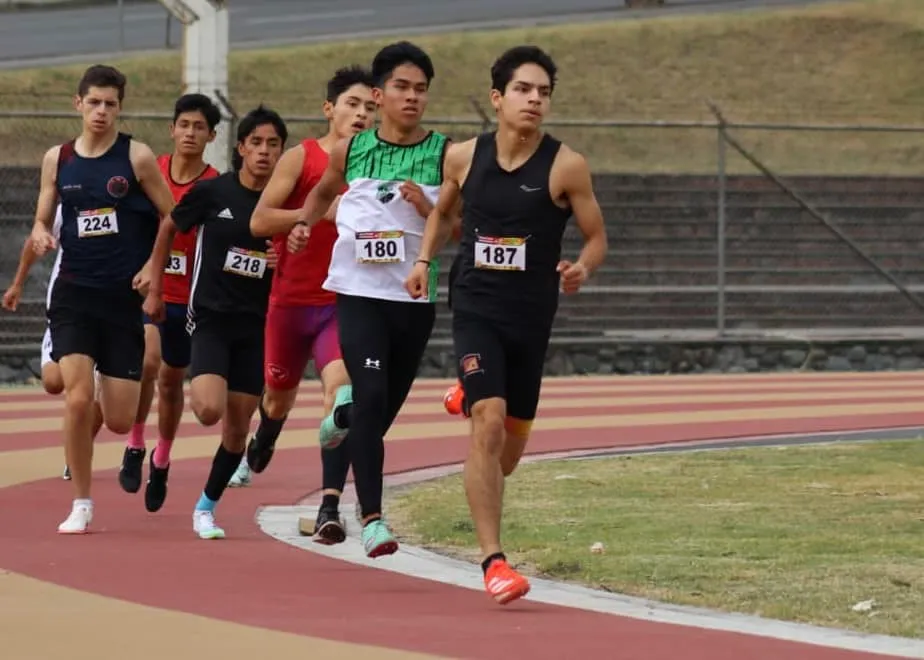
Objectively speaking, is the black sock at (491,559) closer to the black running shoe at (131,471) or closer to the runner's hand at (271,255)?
the runner's hand at (271,255)

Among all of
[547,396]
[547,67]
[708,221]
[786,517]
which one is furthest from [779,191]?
[547,67]

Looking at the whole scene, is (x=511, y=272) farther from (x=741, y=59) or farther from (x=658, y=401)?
(x=741, y=59)

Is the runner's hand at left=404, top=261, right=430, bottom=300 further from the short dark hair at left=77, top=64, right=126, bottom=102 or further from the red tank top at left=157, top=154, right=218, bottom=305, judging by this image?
the red tank top at left=157, top=154, right=218, bottom=305

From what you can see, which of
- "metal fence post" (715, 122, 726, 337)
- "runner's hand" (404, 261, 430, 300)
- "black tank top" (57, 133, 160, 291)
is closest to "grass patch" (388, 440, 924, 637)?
"runner's hand" (404, 261, 430, 300)

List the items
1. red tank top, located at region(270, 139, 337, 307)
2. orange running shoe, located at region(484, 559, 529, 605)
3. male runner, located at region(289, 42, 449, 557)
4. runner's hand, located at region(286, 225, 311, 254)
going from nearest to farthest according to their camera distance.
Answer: orange running shoe, located at region(484, 559, 529, 605) < male runner, located at region(289, 42, 449, 557) < runner's hand, located at region(286, 225, 311, 254) < red tank top, located at region(270, 139, 337, 307)

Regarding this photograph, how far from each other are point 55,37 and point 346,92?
2958cm

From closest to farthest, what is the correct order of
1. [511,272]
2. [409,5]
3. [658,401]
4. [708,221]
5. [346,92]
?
[511,272], [346,92], [658,401], [708,221], [409,5]

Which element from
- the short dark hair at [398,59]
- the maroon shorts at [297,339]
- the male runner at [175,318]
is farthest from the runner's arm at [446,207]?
the male runner at [175,318]

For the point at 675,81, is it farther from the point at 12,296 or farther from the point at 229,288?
the point at 229,288

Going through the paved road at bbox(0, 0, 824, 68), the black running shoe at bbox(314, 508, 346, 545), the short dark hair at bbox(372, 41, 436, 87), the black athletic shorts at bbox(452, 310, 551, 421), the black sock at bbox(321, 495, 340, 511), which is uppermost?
the paved road at bbox(0, 0, 824, 68)

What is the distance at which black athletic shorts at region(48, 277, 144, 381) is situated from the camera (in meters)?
11.1

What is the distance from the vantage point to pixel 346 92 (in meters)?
11.1

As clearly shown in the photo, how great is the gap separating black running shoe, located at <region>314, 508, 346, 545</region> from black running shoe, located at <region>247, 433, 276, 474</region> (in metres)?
2.87

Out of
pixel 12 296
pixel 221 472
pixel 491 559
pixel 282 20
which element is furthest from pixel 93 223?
pixel 282 20
